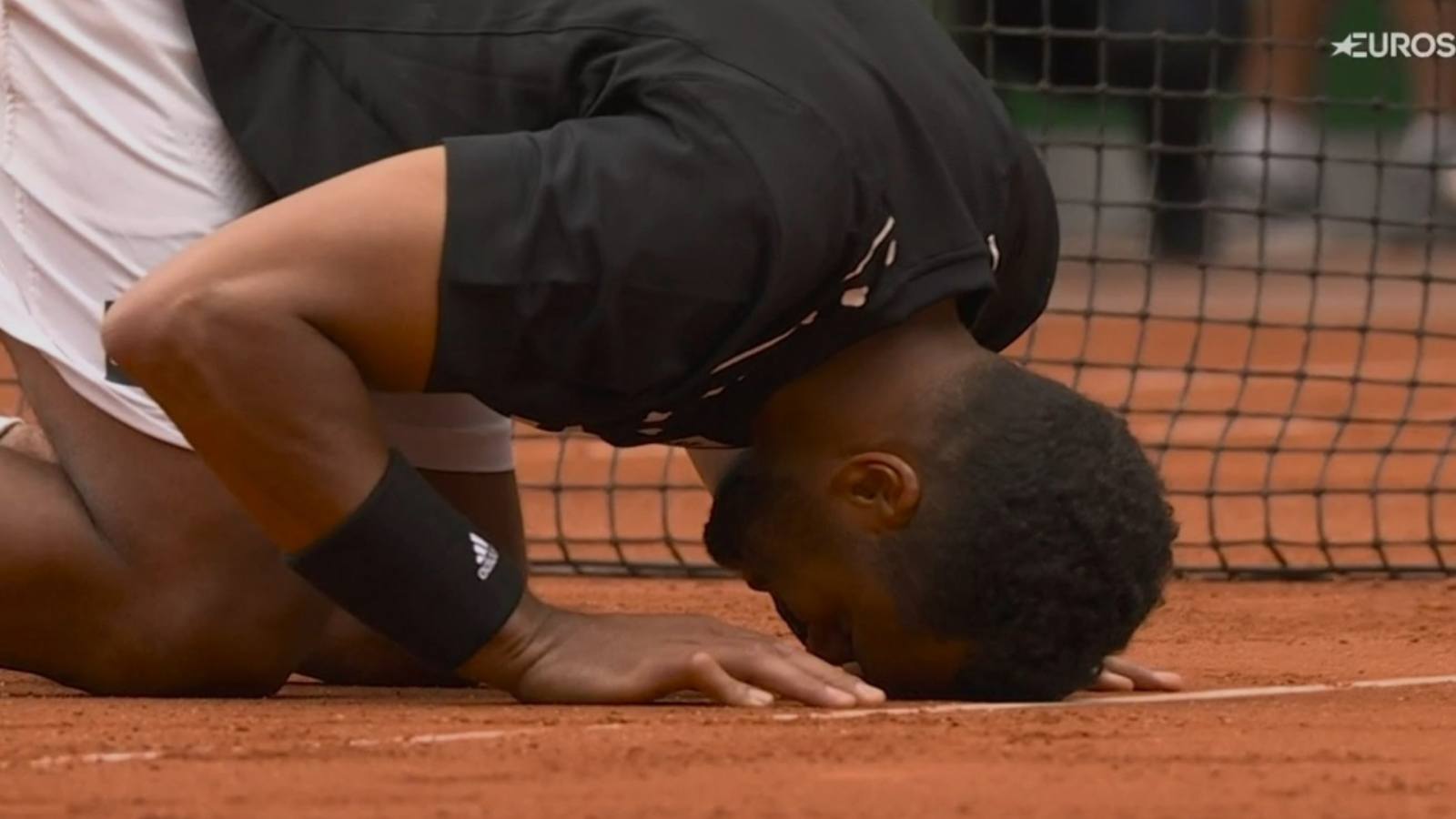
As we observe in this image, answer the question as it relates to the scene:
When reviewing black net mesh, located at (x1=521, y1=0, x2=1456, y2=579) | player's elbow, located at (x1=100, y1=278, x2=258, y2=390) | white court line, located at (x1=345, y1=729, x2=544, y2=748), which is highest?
player's elbow, located at (x1=100, y1=278, x2=258, y2=390)

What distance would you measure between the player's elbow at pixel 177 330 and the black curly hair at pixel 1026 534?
25.8 inches

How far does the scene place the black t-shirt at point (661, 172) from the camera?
2.60 meters

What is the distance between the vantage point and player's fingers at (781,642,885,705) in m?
2.75

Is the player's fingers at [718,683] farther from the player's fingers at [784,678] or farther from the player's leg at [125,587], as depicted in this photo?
the player's leg at [125,587]

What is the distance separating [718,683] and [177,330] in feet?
2.02

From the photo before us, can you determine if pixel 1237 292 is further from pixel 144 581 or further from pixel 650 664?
pixel 650 664

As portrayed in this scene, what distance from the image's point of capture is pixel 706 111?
8.64ft

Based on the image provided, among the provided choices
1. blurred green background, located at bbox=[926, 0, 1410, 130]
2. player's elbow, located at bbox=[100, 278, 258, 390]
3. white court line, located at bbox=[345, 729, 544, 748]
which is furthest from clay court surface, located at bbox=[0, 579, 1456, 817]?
blurred green background, located at bbox=[926, 0, 1410, 130]

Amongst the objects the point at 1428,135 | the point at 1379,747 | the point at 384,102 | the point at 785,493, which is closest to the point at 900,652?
the point at 785,493

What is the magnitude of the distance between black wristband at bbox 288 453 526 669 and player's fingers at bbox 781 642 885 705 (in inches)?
11.2

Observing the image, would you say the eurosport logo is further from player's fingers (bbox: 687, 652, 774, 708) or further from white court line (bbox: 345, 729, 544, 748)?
white court line (bbox: 345, 729, 544, 748)

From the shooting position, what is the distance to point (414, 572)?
272 cm

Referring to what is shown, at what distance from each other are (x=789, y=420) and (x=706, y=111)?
352mm

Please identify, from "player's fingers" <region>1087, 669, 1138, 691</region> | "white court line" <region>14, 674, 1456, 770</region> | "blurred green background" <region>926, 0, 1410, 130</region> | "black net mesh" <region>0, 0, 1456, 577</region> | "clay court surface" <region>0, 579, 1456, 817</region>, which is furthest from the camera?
"blurred green background" <region>926, 0, 1410, 130</region>
